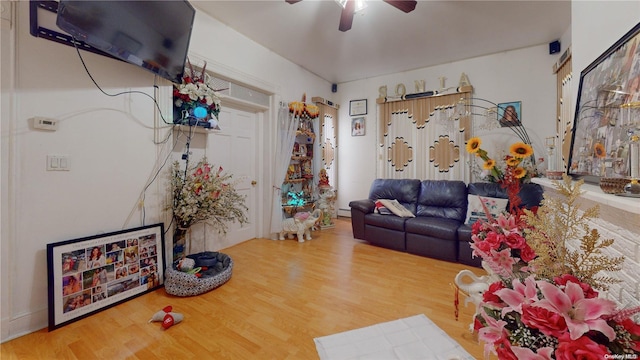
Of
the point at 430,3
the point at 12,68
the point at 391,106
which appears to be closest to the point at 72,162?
the point at 12,68

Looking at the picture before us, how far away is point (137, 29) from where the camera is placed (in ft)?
5.49

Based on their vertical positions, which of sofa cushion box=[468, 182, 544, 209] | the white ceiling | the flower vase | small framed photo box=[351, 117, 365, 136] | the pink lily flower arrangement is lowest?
the flower vase

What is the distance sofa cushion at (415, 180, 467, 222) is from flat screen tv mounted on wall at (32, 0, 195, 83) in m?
3.44

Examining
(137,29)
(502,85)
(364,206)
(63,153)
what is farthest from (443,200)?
Result: (63,153)

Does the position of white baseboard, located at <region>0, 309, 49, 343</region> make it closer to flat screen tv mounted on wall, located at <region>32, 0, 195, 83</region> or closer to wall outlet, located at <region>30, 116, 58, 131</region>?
wall outlet, located at <region>30, 116, 58, 131</region>

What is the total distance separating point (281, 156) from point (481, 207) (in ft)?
9.21

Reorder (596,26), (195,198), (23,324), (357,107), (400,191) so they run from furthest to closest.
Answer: (357,107), (400,191), (195,198), (23,324), (596,26)

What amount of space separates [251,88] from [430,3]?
7.73 ft

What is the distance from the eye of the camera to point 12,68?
5.03ft

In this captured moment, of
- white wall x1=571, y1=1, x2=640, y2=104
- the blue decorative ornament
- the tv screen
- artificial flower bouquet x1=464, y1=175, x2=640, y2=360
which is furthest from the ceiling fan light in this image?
artificial flower bouquet x1=464, y1=175, x2=640, y2=360

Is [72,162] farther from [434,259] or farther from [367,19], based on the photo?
[434,259]

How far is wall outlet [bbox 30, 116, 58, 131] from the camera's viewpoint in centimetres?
162

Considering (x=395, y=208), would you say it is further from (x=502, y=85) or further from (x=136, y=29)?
(x=136, y=29)

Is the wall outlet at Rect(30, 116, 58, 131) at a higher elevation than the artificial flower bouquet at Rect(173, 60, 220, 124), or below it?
below
